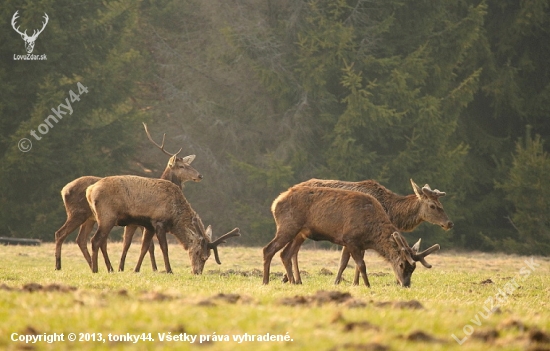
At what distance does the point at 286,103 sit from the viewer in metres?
38.4

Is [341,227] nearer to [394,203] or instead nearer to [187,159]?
[394,203]

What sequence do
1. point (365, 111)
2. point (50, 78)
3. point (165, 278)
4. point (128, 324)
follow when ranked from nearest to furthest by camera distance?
point (128, 324)
point (165, 278)
point (50, 78)
point (365, 111)

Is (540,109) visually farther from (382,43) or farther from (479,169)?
(382,43)

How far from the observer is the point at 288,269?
15.0m

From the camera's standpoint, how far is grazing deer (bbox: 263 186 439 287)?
14.5 meters

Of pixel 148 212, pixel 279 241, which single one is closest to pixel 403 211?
pixel 279 241

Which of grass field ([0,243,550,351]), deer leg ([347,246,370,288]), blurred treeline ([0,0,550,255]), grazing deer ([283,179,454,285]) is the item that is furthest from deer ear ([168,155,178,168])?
blurred treeline ([0,0,550,255])

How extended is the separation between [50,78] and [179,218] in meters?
18.1

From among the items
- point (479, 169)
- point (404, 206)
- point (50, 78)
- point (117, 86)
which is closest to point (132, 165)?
point (117, 86)

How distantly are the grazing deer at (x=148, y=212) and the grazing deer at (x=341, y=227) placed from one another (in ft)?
6.36

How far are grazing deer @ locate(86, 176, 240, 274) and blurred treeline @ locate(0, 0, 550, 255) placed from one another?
1628 centimetres

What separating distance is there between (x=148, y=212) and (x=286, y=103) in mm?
22378

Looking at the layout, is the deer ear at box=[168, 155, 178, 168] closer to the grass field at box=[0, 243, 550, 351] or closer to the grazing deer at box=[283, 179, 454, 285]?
the grazing deer at box=[283, 179, 454, 285]

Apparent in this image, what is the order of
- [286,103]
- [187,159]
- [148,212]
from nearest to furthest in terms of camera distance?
[148,212] < [187,159] < [286,103]
